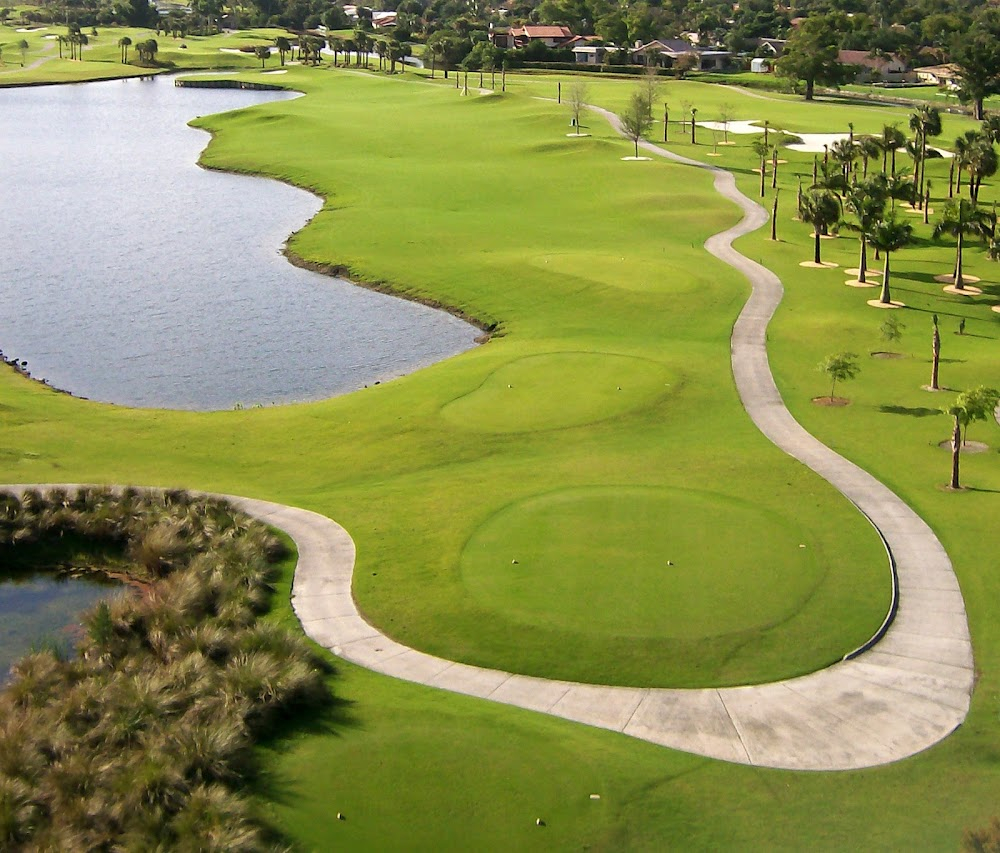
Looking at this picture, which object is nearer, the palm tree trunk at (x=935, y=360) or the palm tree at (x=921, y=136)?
the palm tree trunk at (x=935, y=360)

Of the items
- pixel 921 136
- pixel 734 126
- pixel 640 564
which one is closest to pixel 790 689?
pixel 640 564

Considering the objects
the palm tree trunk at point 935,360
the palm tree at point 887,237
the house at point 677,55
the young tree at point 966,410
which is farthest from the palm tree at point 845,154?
the house at point 677,55

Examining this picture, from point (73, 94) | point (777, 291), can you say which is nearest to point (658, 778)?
A: point (777, 291)

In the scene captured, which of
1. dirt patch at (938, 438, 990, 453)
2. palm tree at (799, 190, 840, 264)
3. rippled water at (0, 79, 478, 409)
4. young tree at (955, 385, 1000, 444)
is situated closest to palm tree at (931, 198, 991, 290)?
palm tree at (799, 190, 840, 264)

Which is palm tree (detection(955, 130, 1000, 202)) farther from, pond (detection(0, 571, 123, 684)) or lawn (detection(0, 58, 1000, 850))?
pond (detection(0, 571, 123, 684))

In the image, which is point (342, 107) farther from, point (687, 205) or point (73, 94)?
point (687, 205)

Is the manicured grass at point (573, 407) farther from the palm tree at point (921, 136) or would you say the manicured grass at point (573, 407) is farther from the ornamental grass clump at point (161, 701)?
the palm tree at point (921, 136)
